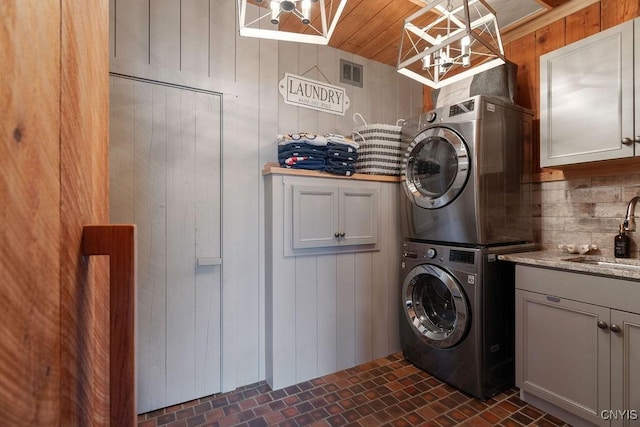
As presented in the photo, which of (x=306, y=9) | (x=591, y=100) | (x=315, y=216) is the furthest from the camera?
(x=315, y=216)

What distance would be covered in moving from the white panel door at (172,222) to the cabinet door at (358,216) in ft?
2.87

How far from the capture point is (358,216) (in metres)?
2.25

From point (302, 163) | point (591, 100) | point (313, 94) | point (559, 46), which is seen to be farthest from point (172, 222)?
point (559, 46)

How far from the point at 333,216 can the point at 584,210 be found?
1.66 metres

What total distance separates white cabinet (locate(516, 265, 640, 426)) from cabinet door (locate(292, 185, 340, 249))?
1.19 meters

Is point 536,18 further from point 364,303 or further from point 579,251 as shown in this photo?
point 364,303

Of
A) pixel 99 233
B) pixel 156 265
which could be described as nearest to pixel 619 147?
pixel 99 233

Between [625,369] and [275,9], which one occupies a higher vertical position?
[275,9]

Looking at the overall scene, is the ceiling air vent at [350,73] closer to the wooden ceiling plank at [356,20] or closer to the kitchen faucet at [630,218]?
the wooden ceiling plank at [356,20]

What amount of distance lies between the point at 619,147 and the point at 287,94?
2056 mm

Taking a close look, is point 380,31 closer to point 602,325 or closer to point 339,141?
point 339,141

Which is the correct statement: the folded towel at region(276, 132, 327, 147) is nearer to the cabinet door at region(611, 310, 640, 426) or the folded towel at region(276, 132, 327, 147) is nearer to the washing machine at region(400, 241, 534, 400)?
the washing machine at region(400, 241, 534, 400)

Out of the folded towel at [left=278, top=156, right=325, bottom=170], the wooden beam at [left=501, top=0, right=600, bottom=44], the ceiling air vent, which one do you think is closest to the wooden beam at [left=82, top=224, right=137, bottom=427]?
the folded towel at [left=278, top=156, right=325, bottom=170]

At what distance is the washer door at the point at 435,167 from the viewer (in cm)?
189
